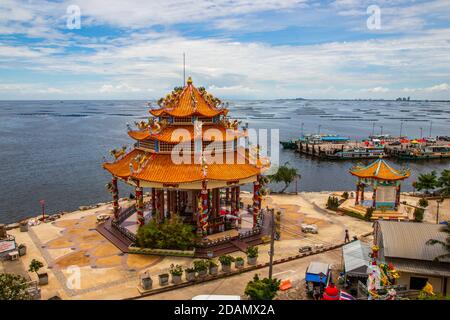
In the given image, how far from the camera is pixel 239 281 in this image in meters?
27.7

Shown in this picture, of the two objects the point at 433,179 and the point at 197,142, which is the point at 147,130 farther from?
the point at 433,179

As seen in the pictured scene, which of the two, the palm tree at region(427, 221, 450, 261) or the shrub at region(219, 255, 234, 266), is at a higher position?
the palm tree at region(427, 221, 450, 261)

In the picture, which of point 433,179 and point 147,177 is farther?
point 433,179

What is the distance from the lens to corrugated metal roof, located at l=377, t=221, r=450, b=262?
83.9 feet

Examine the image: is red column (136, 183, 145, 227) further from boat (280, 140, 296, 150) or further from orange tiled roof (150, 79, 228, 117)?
boat (280, 140, 296, 150)

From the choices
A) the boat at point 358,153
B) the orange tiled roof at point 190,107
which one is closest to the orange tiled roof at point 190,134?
the orange tiled roof at point 190,107

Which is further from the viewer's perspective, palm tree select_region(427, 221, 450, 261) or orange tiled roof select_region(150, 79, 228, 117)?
orange tiled roof select_region(150, 79, 228, 117)

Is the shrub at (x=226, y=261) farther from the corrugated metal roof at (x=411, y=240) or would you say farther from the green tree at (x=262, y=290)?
the corrugated metal roof at (x=411, y=240)

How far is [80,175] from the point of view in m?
84.2

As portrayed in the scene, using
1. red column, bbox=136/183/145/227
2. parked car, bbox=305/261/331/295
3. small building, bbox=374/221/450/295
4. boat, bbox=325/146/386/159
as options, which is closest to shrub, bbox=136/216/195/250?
red column, bbox=136/183/145/227

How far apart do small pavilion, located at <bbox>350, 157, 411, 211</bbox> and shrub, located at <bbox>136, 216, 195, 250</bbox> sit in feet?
80.1

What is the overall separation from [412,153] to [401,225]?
294ft

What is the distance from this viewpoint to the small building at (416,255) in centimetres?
2492

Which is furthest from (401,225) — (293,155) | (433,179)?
(293,155)
